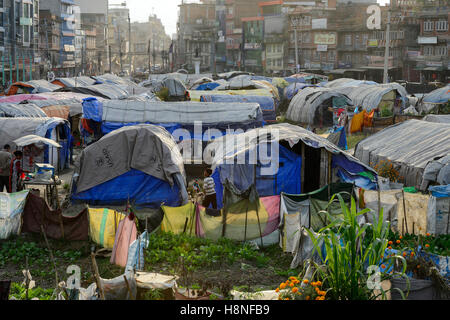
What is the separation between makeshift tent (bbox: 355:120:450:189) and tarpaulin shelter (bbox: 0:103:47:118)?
1270 centimetres

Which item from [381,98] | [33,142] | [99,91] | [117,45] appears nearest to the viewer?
[33,142]

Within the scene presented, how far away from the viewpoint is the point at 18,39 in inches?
2464

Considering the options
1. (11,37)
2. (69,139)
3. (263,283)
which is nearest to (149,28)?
(11,37)

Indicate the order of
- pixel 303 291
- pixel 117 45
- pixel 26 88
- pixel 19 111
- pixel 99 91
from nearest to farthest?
pixel 303 291
pixel 19 111
pixel 99 91
pixel 26 88
pixel 117 45

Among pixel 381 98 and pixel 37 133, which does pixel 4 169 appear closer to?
pixel 37 133

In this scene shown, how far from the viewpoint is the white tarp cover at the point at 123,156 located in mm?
15648

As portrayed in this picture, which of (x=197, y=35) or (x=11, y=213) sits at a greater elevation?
(x=197, y=35)

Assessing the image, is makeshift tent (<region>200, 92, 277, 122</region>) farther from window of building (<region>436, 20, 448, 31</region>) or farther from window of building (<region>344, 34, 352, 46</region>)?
window of building (<region>344, 34, 352, 46</region>)

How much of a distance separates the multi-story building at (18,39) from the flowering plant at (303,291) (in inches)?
2064

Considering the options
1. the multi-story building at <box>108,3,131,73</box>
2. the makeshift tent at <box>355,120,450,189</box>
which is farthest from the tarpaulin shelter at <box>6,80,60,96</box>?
the multi-story building at <box>108,3,131,73</box>

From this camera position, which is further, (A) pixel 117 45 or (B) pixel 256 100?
(A) pixel 117 45

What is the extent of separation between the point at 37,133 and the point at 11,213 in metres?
7.60

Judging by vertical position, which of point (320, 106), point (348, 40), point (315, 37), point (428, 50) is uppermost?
point (315, 37)

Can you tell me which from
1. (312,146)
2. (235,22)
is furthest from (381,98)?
(235,22)
